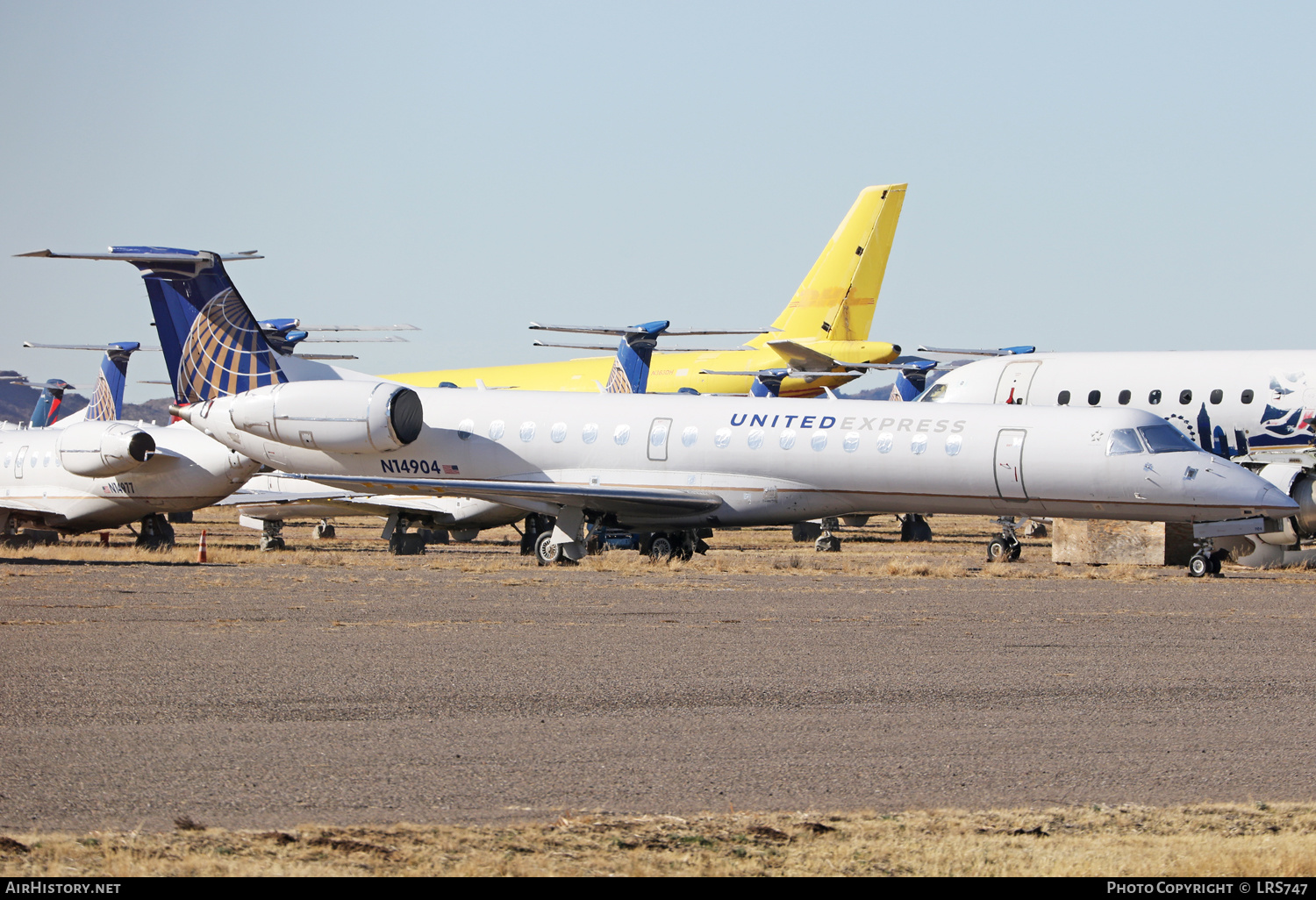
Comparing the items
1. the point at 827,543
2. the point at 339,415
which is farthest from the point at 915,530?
the point at 339,415

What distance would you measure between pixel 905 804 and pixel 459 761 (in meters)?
2.50

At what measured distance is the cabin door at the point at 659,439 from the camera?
86.0ft

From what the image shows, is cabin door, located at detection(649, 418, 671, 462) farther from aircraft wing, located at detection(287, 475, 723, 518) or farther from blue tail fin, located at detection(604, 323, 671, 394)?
blue tail fin, located at detection(604, 323, 671, 394)

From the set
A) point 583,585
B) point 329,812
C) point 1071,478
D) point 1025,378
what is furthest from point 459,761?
point 1025,378

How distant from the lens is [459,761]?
7887mm

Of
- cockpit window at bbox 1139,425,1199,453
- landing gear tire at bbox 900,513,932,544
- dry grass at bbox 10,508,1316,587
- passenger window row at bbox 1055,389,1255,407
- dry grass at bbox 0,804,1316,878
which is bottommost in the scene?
dry grass at bbox 0,804,1316,878

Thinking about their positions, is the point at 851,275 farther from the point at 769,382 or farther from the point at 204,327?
the point at 204,327

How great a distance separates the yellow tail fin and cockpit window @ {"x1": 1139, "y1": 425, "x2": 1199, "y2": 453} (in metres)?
20.2

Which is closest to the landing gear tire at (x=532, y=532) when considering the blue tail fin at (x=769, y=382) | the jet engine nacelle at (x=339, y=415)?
the jet engine nacelle at (x=339, y=415)

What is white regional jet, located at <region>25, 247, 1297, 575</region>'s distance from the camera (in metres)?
22.4

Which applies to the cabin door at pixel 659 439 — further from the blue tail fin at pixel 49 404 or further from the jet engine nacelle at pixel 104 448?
the blue tail fin at pixel 49 404

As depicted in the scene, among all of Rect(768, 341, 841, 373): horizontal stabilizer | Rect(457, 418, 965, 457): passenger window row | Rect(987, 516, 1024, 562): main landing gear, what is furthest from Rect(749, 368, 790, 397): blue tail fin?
Rect(457, 418, 965, 457): passenger window row

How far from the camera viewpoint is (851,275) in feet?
139

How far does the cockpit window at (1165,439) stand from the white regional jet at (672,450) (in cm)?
3
